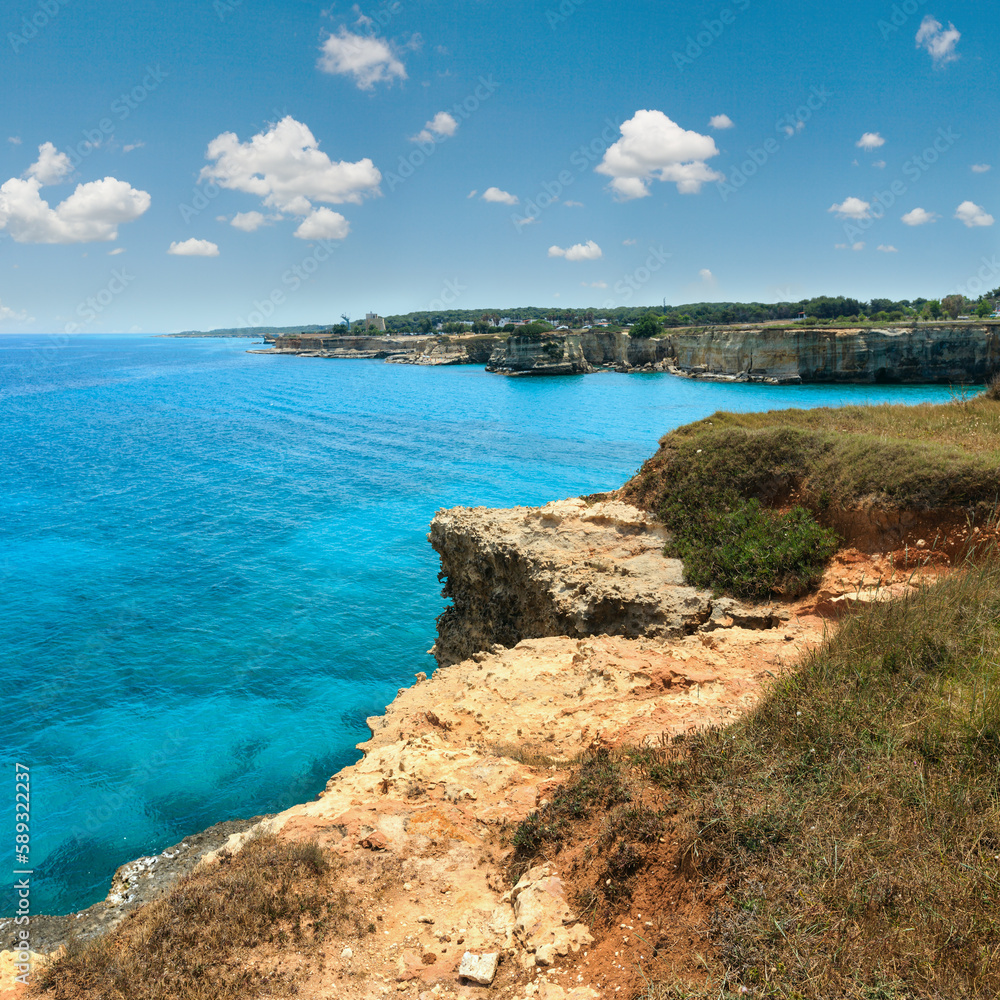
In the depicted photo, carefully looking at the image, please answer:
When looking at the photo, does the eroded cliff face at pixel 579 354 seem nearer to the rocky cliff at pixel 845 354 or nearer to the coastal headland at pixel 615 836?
the rocky cliff at pixel 845 354

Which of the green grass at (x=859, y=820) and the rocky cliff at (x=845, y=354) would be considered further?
the rocky cliff at (x=845, y=354)

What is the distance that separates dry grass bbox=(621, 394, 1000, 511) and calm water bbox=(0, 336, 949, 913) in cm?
974

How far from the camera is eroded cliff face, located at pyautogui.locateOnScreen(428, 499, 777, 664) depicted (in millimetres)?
11242

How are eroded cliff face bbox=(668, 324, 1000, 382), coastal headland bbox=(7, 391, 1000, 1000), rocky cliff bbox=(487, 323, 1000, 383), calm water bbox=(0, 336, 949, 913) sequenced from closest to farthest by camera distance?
coastal headland bbox=(7, 391, 1000, 1000)
calm water bbox=(0, 336, 949, 913)
eroded cliff face bbox=(668, 324, 1000, 382)
rocky cliff bbox=(487, 323, 1000, 383)

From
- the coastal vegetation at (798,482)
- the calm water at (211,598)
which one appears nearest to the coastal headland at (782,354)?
the calm water at (211,598)

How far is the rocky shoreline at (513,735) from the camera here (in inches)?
176

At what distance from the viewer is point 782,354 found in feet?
255

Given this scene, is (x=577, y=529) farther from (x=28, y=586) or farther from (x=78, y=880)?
(x=28, y=586)

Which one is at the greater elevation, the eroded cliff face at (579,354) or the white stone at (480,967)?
the eroded cliff face at (579,354)

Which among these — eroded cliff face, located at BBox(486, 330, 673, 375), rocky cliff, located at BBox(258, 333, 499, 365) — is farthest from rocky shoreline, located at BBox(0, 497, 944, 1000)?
rocky cliff, located at BBox(258, 333, 499, 365)

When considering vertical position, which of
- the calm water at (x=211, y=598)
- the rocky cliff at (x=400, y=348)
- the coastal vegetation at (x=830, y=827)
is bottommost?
the calm water at (x=211, y=598)

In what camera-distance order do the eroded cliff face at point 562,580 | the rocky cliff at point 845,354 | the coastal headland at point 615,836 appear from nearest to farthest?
the coastal headland at point 615,836 < the eroded cliff face at point 562,580 < the rocky cliff at point 845,354

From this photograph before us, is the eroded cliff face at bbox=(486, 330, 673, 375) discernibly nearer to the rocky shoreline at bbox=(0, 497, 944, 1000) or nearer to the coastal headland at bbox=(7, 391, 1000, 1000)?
the rocky shoreline at bbox=(0, 497, 944, 1000)

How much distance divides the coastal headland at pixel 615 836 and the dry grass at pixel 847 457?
4.54 ft
